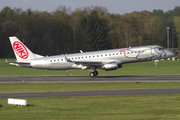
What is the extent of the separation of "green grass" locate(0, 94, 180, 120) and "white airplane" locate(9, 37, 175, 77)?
19096 mm

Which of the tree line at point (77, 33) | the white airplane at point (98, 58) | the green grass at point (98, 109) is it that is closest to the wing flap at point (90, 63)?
the white airplane at point (98, 58)

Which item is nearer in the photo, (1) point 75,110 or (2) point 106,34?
(1) point 75,110

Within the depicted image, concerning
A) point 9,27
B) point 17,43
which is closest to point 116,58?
point 17,43

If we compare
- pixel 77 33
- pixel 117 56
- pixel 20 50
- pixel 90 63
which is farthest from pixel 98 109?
pixel 77 33

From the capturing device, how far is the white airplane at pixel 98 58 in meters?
40.9

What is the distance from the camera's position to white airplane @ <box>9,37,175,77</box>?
134 feet

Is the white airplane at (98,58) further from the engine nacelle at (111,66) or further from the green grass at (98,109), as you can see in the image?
the green grass at (98,109)

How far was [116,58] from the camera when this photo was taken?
41156 mm

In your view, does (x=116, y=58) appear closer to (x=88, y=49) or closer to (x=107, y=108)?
(x=107, y=108)

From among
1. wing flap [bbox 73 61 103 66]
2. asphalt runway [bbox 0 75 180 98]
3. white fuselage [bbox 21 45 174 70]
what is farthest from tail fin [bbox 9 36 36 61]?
wing flap [bbox 73 61 103 66]

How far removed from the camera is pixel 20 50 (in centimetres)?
4369

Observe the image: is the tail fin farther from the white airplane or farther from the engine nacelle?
the engine nacelle

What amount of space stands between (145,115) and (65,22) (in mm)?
114505

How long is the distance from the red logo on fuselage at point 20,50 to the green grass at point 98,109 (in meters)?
23.1
